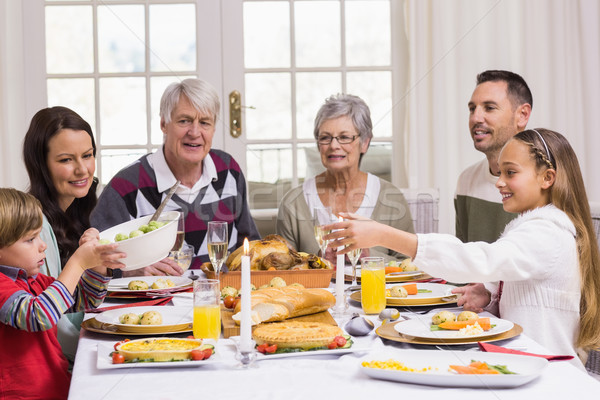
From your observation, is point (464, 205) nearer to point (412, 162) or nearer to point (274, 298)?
point (412, 162)

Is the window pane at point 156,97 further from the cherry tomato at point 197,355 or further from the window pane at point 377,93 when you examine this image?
the cherry tomato at point 197,355

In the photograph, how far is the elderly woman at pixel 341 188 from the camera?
2654mm

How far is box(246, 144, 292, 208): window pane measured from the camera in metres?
3.93

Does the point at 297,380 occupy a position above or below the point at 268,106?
below

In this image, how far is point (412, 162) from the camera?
3803 mm

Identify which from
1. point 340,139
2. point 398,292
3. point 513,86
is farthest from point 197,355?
point 513,86

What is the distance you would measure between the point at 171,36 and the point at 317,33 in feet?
2.69

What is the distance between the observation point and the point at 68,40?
152 inches

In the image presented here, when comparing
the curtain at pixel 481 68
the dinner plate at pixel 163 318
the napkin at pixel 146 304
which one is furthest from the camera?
the curtain at pixel 481 68

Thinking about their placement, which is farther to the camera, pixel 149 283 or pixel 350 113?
pixel 350 113

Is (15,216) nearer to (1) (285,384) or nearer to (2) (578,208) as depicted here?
(1) (285,384)

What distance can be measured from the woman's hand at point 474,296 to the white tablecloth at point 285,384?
468 mm

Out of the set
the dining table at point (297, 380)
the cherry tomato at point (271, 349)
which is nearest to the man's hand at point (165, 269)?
the dining table at point (297, 380)

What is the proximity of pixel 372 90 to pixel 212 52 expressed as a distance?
929 millimetres
